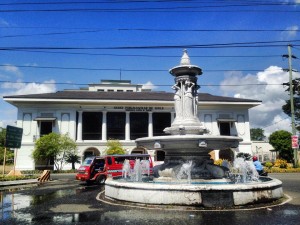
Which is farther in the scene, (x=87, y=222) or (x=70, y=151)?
(x=70, y=151)

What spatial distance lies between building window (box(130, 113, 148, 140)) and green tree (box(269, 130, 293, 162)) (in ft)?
74.0

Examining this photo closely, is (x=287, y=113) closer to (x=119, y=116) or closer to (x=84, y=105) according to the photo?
(x=119, y=116)

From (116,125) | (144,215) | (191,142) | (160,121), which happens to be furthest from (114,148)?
(144,215)

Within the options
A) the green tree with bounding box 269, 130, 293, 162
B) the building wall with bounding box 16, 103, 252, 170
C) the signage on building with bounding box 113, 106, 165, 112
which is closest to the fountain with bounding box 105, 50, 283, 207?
the building wall with bounding box 16, 103, 252, 170

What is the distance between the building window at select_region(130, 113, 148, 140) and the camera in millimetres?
44719

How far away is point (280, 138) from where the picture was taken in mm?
46469

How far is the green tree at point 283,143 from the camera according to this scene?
150 feet

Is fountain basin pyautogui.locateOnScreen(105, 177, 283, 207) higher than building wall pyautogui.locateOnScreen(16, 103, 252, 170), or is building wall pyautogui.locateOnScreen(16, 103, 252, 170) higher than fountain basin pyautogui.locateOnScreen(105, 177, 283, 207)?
building wall pyautogui.locateOnScreen(16, 103, 252, 170)

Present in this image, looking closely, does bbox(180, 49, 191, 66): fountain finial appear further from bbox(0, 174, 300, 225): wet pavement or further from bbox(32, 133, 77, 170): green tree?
bbox(32, 133, 77, 170): green tree

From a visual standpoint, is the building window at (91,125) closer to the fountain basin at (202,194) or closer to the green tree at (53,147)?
the green tree at (53,147)

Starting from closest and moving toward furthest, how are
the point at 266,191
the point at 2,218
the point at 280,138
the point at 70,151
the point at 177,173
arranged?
the point at 2,218
the point at 266,191
the point at 177,173
the point at 70,151
the point at 280,138

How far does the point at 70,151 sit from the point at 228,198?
3380 centimetres

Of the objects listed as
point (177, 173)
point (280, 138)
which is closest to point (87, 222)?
point (177, 173)

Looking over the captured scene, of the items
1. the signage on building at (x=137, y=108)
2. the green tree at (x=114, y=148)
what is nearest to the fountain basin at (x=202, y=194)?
the green tree at (x=114, y=148)
